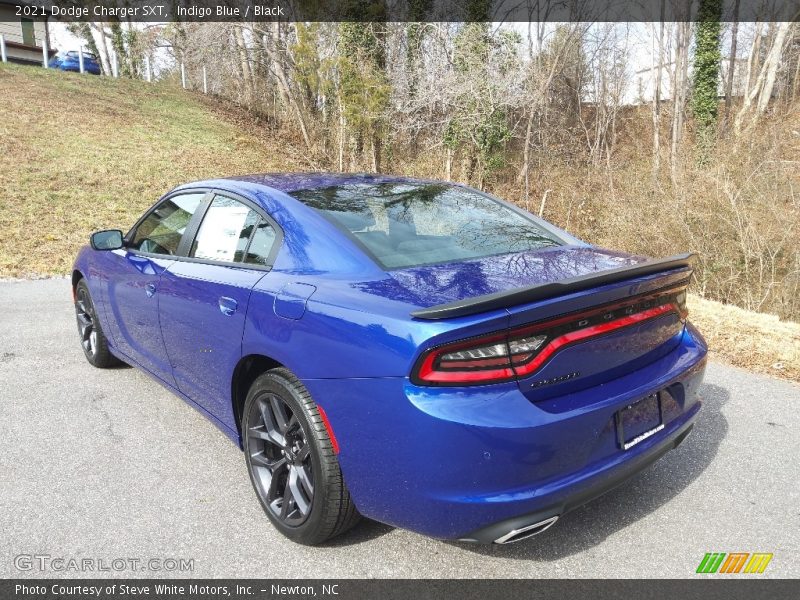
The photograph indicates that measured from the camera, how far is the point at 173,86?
2720 cm

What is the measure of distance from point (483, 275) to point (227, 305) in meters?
1.21

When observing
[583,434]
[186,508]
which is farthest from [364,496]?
[186,508]

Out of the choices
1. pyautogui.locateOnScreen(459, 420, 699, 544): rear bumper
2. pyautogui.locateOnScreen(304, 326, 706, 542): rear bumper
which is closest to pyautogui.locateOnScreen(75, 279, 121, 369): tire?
pyautogui.locateOnScreen(304, 326, 706, 542): rear bumper

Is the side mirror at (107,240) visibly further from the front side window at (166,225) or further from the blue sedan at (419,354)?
the blue sedan at (419,354)

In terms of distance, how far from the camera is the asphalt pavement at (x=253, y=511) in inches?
92.7

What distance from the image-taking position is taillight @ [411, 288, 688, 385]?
1.92 metres

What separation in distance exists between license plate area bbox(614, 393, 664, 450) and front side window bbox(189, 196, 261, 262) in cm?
186

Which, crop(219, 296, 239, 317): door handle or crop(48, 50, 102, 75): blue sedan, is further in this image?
crop(48, 50, 102, 75): blue sedan

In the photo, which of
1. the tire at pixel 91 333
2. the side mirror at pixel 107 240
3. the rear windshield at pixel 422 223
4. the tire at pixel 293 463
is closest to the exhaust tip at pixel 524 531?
the tire at pixel 293 463

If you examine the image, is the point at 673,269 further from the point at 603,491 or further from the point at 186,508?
the point at 186,508

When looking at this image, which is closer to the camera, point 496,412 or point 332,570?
point 496,412

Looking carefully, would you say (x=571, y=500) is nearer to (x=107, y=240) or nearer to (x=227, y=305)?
(x=227, y=305)

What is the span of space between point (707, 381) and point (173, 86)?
28.2 metres

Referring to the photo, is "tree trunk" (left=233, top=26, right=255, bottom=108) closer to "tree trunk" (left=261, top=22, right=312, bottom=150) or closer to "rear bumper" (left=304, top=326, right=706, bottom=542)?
"tree trunk" (left=261, top=22, right=312, bottom=150)
